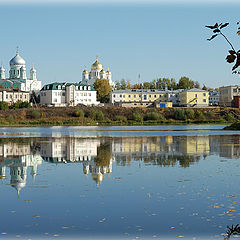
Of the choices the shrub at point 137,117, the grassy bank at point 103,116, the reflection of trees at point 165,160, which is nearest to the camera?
the reflection of trees at point 165,160

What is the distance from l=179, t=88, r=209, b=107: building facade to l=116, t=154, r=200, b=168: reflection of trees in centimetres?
8891

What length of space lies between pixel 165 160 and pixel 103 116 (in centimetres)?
6679

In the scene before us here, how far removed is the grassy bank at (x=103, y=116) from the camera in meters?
80.6

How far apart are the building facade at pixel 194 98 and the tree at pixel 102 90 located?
17.9m

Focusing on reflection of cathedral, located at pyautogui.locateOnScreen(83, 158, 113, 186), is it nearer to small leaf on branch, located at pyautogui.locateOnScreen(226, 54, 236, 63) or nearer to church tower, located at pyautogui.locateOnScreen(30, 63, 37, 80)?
small leaf on branch, located at pyautogui.locateOnScreen(226, 54, 236, 63)

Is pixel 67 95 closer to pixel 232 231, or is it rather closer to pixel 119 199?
pixel 119 199

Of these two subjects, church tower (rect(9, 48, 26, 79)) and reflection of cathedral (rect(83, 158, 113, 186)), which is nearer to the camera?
reflection of cathedral (rect(83, 158, 113, 186))

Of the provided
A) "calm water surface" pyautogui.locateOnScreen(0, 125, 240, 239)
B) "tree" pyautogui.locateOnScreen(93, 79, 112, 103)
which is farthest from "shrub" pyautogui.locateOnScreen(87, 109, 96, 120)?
"calm water surface" pyautogui.locateOnScreen(0, 125, 240, 239)

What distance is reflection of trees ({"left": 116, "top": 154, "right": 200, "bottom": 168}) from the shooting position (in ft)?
58.0

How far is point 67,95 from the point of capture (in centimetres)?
10562

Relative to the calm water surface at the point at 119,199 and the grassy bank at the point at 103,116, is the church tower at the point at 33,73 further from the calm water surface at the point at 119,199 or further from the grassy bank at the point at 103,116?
the calm water surface at the point at 119,199

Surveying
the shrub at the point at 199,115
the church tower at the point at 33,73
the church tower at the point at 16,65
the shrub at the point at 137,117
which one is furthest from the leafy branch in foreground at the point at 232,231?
the church tower at the point at 33,73

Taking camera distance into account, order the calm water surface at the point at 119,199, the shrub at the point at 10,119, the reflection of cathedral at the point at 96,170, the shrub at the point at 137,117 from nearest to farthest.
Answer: the calm water surface at the point at 119,199
the reflection of cathedral at the point at 96,170
the shrub at the point at 10,119
the shrub at the point at 137,117

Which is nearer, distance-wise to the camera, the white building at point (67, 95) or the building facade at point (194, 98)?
the white building at point (67, 95)
